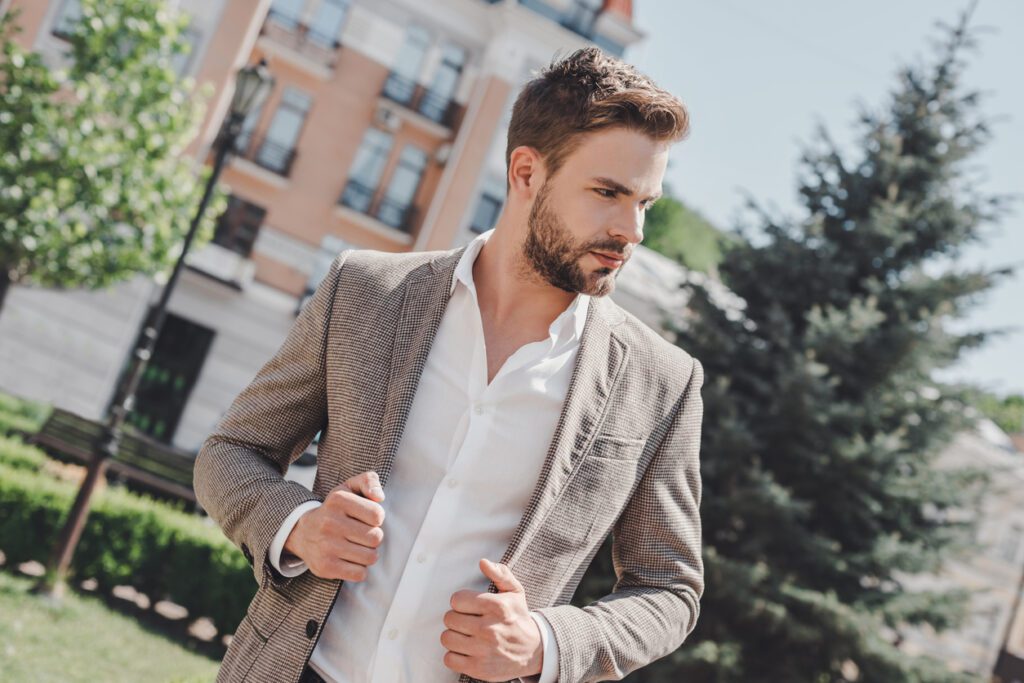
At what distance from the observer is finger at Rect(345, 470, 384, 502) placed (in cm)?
167

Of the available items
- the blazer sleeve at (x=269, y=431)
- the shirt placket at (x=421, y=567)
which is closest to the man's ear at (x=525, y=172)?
the blazer sleeve at (x=269, y=431)

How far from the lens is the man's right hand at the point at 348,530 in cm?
167

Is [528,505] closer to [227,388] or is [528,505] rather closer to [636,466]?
[636,466]

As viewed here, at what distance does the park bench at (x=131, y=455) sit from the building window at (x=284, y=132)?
1145 cm

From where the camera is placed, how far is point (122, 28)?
12.6m

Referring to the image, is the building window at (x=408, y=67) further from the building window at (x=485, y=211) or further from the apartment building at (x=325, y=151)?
the building window at (x=485, y=211)

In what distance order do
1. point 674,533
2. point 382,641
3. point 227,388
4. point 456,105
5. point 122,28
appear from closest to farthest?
point 382,641, point 674,533, point 122,28, point 227,388, point 456,105

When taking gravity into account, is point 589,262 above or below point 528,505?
above

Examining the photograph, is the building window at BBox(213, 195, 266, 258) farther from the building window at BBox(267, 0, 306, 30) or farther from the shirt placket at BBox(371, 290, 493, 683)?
the shirt placket at BBox(371, 290, 493, 683)

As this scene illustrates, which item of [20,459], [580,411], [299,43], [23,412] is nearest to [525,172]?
[580,411]

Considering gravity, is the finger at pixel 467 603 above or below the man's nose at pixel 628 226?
below

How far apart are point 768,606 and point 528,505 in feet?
24.4

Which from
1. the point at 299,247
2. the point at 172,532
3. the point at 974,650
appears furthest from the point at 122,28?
the point at 974,650

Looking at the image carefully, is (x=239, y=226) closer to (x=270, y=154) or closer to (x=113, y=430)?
(x=270, y=154)
